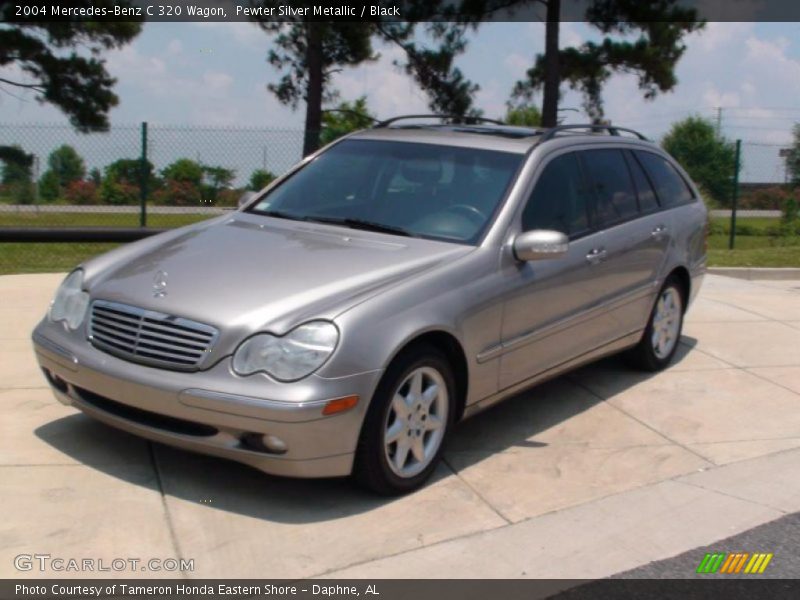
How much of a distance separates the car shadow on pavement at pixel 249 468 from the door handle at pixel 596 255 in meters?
0.98

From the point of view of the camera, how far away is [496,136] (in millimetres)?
6195

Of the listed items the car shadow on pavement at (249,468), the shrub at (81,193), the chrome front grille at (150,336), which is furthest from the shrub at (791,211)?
the chrome front grille at (150,336)

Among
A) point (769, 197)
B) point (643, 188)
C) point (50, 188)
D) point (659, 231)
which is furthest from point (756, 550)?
point (769, 197)

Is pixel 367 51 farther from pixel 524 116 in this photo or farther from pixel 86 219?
pixel 524 116

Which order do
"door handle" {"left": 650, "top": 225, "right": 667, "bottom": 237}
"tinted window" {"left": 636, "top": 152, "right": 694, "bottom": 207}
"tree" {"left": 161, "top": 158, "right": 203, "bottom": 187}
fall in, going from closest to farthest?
"door handle" {"left": 650, "top": 225, "right": 667, "bottom": 237} → "tinted window" {"left": 636, "top": 152, "right": 694, "bottom": 207} → "tree" {"left": 161, "top": 158, "right": 203, "bottom": 187}

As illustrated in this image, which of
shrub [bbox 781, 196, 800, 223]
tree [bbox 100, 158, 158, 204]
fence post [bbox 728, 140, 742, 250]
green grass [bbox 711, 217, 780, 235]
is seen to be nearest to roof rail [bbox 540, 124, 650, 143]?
tree [bbox 100, 158, 158, 204]

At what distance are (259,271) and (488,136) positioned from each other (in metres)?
1.99

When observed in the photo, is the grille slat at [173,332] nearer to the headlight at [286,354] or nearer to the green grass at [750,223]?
the headlight at [286,354]

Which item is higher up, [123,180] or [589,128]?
[589,128]

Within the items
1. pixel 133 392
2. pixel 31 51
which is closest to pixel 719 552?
pixel 133 392

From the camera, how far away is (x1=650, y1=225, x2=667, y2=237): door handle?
686 cm

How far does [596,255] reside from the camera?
6145 mm

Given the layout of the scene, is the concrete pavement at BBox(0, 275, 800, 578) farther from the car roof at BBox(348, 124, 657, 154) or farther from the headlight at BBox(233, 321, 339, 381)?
the car roof at BBox(348, 124, 657, 154)

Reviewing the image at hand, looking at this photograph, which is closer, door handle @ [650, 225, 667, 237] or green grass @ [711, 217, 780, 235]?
door handle @ [650, 225, 667, 237]
